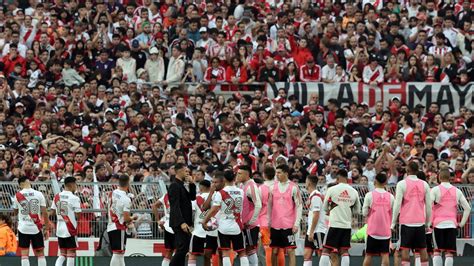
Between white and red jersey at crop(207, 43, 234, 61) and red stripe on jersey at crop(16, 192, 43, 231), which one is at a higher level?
white and red jersey at crop(207, 43, 234, 61)

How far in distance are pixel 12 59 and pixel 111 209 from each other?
994 centimetres

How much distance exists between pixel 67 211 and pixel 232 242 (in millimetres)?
2833

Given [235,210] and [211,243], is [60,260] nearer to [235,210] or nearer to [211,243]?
[211,243]

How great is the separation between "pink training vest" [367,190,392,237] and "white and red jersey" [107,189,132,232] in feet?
12.9

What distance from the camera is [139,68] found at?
33469 mm

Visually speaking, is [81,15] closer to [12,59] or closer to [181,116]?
[12,59]

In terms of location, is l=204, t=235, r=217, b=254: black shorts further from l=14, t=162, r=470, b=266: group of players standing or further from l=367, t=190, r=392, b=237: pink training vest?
l=367, t=190, r=392, b=237: pink training vest

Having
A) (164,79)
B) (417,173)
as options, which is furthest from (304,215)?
(164,79)

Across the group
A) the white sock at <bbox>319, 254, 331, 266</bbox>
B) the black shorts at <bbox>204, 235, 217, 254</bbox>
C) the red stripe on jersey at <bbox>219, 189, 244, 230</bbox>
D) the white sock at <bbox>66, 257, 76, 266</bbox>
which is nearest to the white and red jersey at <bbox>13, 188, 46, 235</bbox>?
the white sock at <bbox>66, 257, 76, 266</bbox>

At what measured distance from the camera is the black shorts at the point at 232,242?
75.9 ft

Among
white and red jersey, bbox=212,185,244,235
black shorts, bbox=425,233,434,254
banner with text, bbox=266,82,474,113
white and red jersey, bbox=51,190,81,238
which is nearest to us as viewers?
white and red jersey, bbox=212,185,244,235

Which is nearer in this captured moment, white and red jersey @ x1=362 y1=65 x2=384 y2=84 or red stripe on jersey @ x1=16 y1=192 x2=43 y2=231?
red stripe on jersey @ x1=16 y1=192 x2=43 y2=231

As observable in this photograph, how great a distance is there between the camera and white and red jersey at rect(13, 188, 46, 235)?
24156 millimetres

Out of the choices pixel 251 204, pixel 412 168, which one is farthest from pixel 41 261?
pixel 412 168
